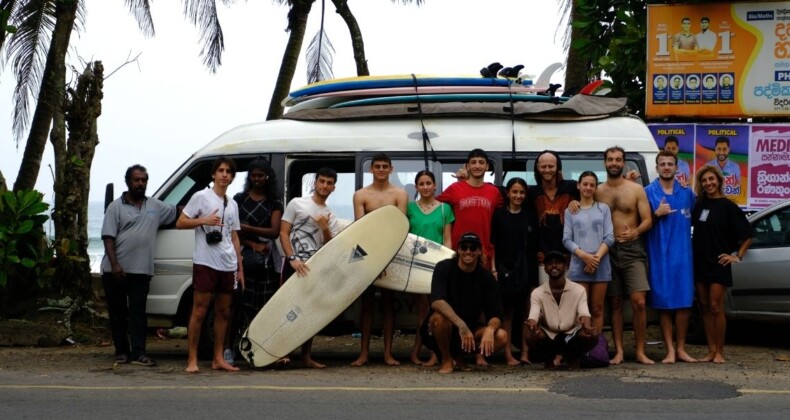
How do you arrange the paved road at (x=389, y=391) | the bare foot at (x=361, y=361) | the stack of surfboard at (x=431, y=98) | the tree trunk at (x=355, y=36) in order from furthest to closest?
1. the tree trunk at (x=355, y=36)
2. the stack of surfboard at (x=431, y=98)
3. the bare foot at (x=361, y=361)
4. the paved road at (x=389, y=391)

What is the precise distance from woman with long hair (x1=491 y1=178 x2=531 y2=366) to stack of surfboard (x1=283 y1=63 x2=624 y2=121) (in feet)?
3.23

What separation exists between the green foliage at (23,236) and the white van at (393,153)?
1.93 meters

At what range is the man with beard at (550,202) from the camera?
10.1 metres

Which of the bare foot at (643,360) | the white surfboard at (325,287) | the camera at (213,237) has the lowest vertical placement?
the bare foot at (643,360)

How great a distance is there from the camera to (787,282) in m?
11.2

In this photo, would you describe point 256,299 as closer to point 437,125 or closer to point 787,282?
point 437,125

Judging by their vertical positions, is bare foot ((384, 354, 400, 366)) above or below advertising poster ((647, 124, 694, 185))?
below

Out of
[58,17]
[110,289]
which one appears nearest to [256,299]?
[110,289]

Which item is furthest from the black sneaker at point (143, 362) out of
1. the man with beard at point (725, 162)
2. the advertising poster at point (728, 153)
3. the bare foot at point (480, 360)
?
the man with beard at point (725, 162)

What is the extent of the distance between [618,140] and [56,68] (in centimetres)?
792

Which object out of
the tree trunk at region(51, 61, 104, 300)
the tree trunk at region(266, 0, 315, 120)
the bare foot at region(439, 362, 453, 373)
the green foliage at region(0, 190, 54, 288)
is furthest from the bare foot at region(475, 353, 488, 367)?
the tree trunk at region(266, 0, 315, 120)

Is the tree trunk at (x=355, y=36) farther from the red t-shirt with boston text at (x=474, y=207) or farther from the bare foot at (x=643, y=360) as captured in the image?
the bare foot at (x=643, y=360)

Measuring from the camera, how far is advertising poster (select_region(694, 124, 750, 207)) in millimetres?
13016

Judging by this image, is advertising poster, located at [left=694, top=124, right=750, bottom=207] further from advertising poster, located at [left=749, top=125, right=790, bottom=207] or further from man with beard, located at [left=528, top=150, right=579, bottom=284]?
man with beard, located at [left=528, top=150, right=579, bottom=284]
